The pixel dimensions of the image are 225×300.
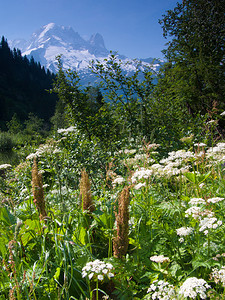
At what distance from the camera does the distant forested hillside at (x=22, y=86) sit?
87125 millimetres

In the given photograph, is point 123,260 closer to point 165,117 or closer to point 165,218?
point 165,218

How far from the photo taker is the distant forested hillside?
87125 mm

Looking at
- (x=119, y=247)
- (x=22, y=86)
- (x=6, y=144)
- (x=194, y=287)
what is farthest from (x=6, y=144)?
(x=22, y=86)

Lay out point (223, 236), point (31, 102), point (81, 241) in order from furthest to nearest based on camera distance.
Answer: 1. point (31, 102)
2. point (81, 241)
3. point (223, 236)

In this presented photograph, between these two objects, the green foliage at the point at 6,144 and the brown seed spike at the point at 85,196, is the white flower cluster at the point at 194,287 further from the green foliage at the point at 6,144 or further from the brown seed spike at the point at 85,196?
the green foliage at the point at 6,144

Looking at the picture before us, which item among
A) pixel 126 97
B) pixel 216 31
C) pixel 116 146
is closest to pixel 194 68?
pixel 216 31

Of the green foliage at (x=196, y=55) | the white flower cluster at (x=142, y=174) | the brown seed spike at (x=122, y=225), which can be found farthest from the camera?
the green foliage at (x=196, y=55)

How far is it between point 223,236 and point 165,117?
15.6 ft

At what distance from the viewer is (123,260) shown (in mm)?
1792

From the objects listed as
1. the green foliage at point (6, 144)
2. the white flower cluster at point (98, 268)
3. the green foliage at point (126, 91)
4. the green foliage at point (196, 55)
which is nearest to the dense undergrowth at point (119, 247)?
the white flower cluster at point (98, 268)

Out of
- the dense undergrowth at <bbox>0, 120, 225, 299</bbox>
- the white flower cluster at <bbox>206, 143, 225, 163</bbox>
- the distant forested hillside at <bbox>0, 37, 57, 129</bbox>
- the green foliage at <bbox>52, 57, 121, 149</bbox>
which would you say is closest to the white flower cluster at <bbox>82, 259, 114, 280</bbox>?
the dense undergrowth at <bbox>0, 120, 225, 299</bbox>

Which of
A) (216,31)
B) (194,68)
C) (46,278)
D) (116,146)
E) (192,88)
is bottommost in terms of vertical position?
(46,278)

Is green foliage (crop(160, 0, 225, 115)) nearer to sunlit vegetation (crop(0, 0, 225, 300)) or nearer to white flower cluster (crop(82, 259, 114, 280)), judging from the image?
sunlit vegetation (crop(0, 0, 225, 300))

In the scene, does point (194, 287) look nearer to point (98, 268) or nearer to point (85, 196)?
point (98, 268)
